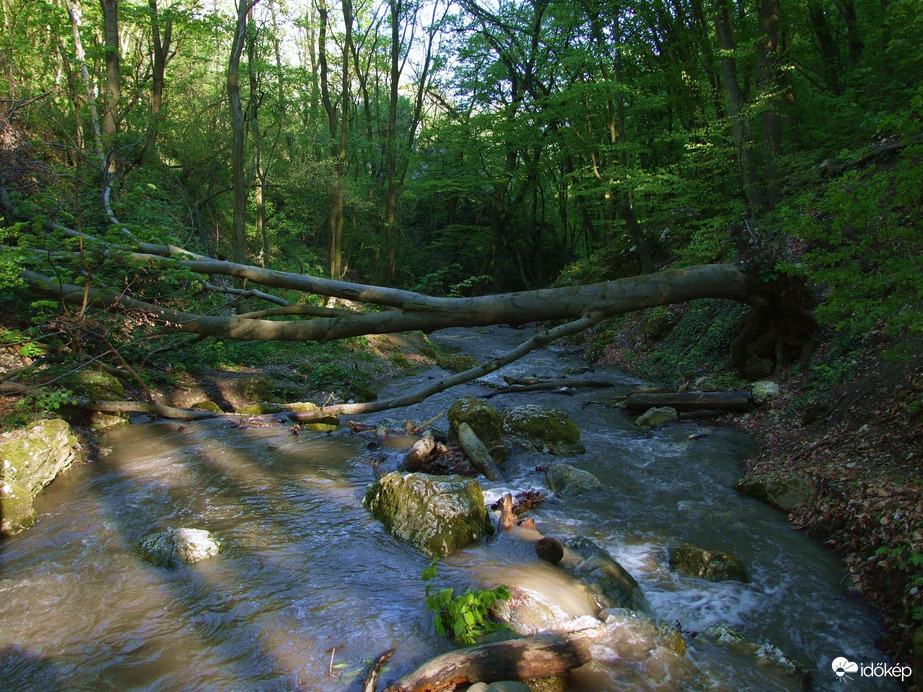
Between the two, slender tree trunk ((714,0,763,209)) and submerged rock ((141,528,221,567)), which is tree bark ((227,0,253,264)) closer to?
submerged rock ((141,528,221,567))

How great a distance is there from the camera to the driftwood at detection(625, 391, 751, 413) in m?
8.74

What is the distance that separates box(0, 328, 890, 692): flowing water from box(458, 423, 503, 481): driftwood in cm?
26

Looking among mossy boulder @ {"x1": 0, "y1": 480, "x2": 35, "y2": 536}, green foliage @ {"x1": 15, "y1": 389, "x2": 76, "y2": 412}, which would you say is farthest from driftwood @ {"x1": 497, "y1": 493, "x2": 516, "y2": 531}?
green foliage @ {"x1": 15, "y1": 389, "x2": 76, "y2": 412}

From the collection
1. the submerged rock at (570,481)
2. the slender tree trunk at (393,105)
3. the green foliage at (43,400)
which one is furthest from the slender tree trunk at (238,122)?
the submerged rock at (570,481)

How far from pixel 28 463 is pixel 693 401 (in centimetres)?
1011

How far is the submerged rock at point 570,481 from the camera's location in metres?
6.69

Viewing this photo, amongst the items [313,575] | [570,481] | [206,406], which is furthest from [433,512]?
[206,406]

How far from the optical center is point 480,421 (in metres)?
8.11

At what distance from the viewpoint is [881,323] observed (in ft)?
23.6

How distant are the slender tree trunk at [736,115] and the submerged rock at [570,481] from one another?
766cm

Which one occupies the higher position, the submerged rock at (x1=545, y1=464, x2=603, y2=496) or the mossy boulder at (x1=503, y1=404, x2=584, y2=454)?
the mossy boulder at (x1=503, y1=404, x2=584, y2=454)

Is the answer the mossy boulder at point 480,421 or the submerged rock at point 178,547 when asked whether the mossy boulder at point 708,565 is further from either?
the submerged rock at point 178,547

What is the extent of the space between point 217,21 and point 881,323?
17.9 meters

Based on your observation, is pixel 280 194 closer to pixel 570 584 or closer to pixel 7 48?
pixel 7 48
